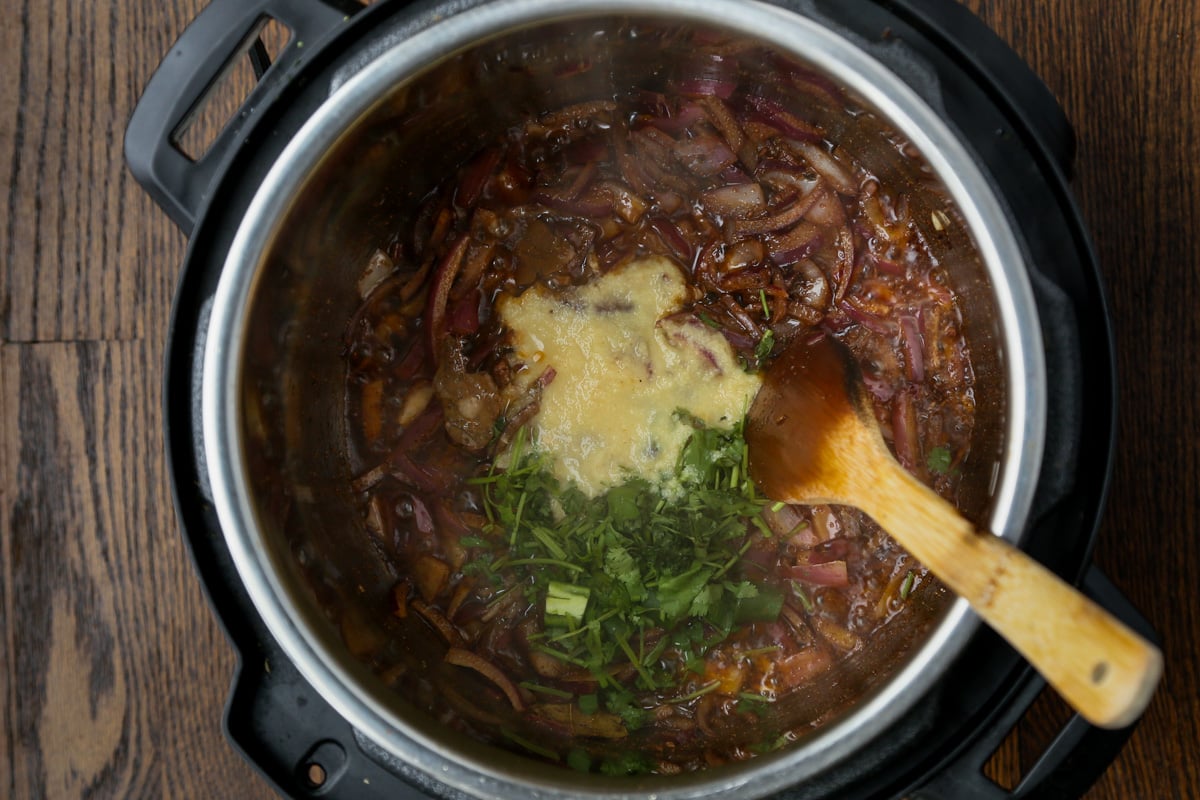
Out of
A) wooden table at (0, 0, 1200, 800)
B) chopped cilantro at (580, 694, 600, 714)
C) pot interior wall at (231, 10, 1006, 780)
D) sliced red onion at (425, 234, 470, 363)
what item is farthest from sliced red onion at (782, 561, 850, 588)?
wooden table at (0, 0, 1200, 800)

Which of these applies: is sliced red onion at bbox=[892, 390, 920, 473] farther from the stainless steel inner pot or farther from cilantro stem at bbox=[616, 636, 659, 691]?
cilantro stem at bbox=[616, 636, 659, 691]

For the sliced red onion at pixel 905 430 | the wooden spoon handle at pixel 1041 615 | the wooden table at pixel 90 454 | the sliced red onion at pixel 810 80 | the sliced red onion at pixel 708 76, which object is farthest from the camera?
the wooden table at pixel 90 454

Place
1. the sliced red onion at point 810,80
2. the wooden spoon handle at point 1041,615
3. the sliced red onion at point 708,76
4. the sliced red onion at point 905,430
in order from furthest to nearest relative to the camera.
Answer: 1. the sliced red onion at point 905,430
2. the sliced red onion at point 708,76
3. the sliced red onion at point 810,80
4. the wooden spoon handle at point 1041,615

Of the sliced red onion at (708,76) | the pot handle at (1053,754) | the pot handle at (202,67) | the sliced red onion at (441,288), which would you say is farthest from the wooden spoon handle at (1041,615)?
the pot handle at (202,67)

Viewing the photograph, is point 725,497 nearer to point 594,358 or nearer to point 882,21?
point 594,358

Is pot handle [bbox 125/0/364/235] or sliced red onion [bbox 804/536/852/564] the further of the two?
sliced red onion [bbox 804/536/852/564]

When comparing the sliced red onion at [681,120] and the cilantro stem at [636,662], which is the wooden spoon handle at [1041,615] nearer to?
the cilantro stem at [636,662]

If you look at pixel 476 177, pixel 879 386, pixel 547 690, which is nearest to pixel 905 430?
pixel 879 386

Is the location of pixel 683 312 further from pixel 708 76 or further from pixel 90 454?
pixel 90 454
